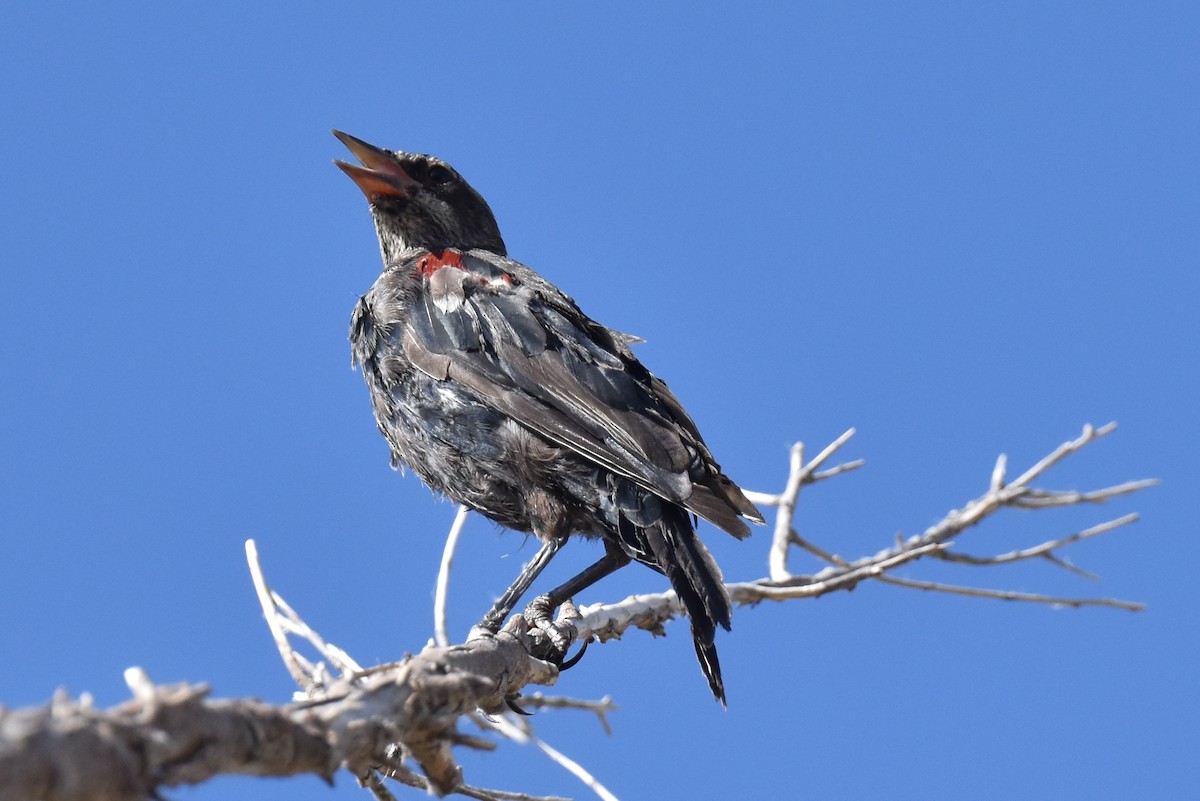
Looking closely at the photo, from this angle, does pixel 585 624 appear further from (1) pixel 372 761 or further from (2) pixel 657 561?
(1) pixel 372 761

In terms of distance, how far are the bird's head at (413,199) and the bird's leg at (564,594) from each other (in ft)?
6.67

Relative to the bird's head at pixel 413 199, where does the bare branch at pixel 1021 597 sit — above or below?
below

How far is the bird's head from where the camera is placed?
6078mm

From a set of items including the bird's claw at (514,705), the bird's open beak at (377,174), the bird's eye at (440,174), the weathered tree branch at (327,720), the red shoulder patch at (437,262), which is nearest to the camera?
the weathered tree branch at (327,720)

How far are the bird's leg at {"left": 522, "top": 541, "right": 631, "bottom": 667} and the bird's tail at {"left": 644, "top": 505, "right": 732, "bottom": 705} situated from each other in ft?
1.36

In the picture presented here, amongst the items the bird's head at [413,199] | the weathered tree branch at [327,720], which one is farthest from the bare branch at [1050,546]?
the bird's head at [413,199]

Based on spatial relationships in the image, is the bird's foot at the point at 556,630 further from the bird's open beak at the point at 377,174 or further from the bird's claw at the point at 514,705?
the bird's open beak at the point at 377,174

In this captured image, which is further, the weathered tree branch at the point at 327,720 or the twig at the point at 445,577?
the twig at the point at 445,577

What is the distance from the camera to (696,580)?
13.4 feet

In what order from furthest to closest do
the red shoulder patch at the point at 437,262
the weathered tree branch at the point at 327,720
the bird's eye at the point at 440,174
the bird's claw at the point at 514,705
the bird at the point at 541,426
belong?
the bird's eye at the point at 440,174 → the red shoulder patch at the point at 437,262 → the bird at the point at 541,426 → the bird's claw at the point at 514,705 → the weathered tree branch at the point at 327,720

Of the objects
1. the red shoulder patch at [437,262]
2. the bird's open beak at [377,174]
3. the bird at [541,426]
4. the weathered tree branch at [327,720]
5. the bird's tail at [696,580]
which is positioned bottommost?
the weathered tree branch at [327,720]

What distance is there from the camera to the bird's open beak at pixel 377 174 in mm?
6004

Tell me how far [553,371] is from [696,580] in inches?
39.4

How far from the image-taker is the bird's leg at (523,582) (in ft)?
14.9
